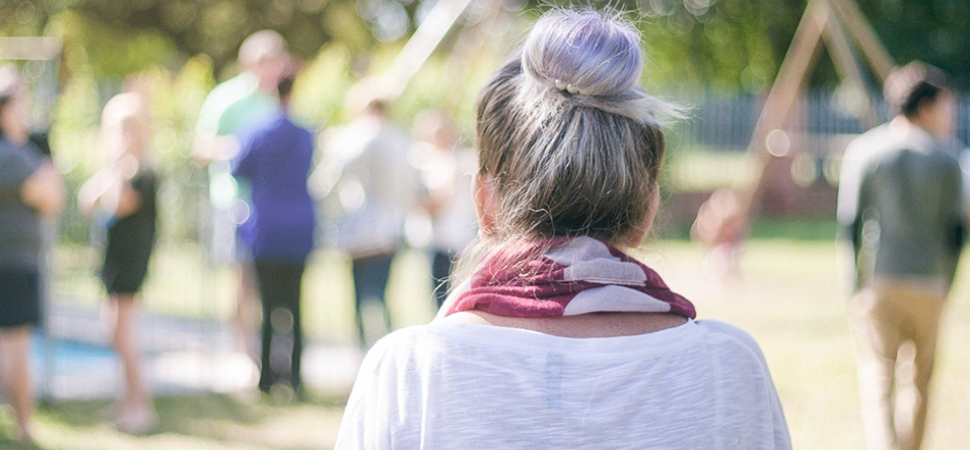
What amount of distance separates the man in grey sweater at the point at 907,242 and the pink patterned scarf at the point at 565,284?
11.6ft

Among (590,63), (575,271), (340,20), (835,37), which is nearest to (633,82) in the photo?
(590,63)

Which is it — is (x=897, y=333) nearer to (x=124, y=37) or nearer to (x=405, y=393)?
(x=405, y=393)

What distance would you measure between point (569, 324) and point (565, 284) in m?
0.06

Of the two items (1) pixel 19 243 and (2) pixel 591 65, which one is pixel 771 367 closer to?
(1) pixel 19 243

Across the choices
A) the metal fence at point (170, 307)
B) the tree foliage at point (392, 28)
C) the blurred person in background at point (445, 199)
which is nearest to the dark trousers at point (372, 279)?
the blurred person in background at point (445, 199)

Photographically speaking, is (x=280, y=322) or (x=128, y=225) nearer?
(x=128, y=225)

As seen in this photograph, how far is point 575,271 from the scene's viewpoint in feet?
4.55

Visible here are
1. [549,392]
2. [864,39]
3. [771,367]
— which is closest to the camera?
[549,392]

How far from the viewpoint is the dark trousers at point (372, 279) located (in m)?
6.06

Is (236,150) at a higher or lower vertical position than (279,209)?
higher

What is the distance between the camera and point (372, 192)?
5.94 m

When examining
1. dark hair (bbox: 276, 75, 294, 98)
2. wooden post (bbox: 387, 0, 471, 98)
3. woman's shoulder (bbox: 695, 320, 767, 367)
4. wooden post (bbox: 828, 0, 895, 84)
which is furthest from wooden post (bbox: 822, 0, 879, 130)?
woman's shoulder (bbox: 695, 320, 767, 367)

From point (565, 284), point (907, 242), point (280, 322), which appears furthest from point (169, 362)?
point (565, 284)

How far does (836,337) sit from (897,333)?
148 inches
